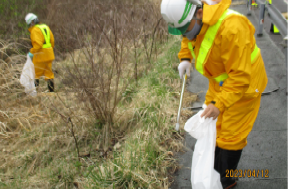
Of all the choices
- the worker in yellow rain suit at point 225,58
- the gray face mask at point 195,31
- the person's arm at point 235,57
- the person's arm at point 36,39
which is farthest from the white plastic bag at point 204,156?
the person's arm at point 36,39

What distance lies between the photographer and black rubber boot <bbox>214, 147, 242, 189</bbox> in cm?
215

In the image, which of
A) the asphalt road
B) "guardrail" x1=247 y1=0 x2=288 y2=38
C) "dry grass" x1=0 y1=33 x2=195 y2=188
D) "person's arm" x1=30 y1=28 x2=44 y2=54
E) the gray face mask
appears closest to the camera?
the gray face mask

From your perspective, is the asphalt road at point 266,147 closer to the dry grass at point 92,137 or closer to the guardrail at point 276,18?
the dry grass at point 92,137

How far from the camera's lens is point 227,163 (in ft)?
7.23

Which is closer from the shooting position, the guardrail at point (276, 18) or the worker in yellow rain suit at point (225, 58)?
the worker in yellow rain suit at point (225, 58)

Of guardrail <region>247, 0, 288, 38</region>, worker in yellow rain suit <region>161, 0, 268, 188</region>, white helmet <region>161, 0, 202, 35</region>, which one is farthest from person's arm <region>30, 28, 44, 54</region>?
guardrail <region>247, 0, 288, 38</region>

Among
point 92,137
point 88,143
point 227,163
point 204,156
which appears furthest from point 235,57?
point 88,143

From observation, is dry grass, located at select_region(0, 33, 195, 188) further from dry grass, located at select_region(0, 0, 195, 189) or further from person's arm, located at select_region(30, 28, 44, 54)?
person's arm, located at select_region(30, 28, 44, 54)

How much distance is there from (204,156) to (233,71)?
28.3 inches

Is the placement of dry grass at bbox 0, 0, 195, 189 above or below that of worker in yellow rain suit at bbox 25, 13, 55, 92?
below

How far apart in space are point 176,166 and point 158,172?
9.8 inches

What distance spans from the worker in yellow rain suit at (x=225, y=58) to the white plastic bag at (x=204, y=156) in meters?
0.14

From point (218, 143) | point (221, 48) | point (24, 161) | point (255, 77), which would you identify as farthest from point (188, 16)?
point (24, 161)

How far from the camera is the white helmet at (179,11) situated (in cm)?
175
